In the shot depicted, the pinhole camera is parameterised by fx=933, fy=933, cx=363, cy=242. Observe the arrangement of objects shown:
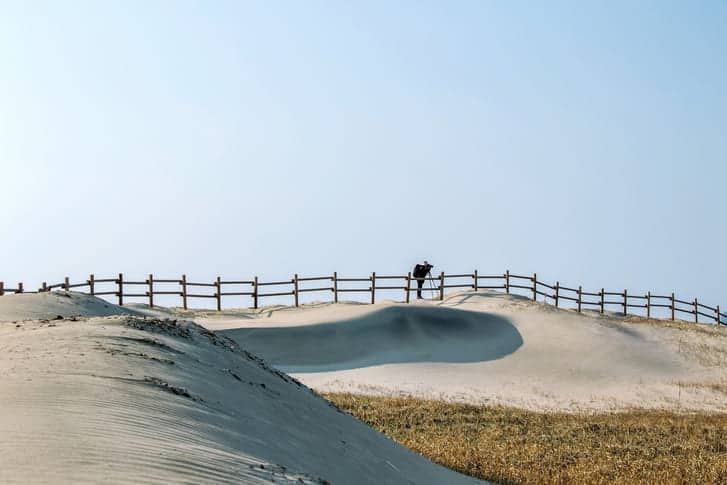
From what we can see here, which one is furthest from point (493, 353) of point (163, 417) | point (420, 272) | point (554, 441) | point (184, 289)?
A: point (163, 417)

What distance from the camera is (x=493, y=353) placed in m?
33.6

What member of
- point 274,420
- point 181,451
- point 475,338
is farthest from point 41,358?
point 475,338

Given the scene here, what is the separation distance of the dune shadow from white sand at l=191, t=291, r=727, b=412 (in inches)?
1.5

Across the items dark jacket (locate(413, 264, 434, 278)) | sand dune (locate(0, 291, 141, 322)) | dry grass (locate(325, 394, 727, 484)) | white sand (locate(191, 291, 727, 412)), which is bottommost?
white sand (locate(191, 291, 727, 412))

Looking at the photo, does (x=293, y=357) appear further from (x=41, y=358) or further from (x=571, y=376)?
(x=41, y=358)

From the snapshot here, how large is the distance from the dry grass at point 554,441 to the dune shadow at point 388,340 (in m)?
9.45

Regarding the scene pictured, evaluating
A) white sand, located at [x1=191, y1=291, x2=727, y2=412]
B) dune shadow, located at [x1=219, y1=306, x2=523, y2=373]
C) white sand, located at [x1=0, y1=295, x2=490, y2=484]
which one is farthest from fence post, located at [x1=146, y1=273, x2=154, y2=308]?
white sand, located at [x1=0, y1=295, x2=490, y2=484]

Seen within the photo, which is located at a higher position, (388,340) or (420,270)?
(420,270)

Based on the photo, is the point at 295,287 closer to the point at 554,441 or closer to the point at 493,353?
the point at 493,353

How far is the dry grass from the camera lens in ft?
44.7

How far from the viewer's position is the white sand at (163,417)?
6785 mm

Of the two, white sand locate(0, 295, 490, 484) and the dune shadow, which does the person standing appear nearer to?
the dune shadow

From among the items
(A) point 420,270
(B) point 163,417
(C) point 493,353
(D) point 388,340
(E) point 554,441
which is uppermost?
(B) point 163,417

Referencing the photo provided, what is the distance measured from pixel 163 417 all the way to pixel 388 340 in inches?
1035
